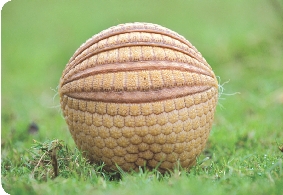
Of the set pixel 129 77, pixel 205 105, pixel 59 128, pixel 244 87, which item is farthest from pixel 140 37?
pixel 244 87

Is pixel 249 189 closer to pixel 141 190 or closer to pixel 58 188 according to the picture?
pixel 141 190

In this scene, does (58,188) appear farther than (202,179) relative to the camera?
No

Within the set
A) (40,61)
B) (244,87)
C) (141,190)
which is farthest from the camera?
(40,61)

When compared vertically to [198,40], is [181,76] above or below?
below

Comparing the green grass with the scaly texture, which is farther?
the scaly texture

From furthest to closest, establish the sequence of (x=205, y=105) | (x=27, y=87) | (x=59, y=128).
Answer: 1. (x=27, y=87)
2. (x=59, y=128)
3. (x=205, y=105)
